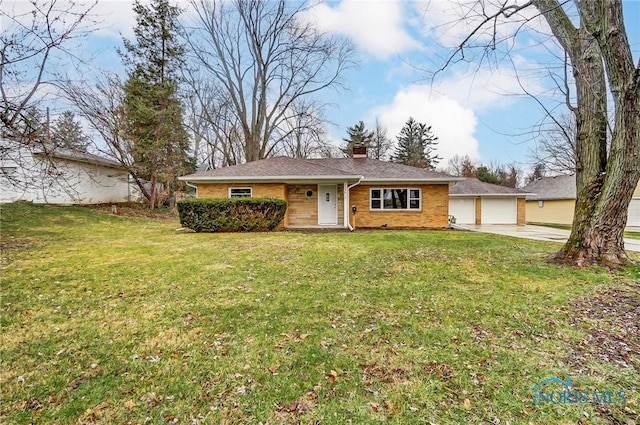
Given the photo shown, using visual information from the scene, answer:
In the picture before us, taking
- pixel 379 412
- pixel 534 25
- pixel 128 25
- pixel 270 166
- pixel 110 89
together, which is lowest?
pixel 379 412

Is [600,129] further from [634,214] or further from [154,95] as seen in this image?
[634,214]

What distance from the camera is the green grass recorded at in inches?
87.9

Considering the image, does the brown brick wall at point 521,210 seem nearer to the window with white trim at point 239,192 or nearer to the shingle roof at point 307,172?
the shingle roof at point 307,172

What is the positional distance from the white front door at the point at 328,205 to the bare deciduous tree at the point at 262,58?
1086cm

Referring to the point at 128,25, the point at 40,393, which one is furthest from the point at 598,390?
the point at 128,25

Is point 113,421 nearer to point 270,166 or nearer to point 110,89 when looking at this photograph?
point 270,166

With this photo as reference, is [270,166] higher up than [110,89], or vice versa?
[110,89]

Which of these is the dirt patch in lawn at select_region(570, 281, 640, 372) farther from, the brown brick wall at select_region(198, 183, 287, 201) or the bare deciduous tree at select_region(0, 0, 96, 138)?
the brown brick wall at select_region(198, 183, 287, 201)

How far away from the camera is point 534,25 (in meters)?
5.61

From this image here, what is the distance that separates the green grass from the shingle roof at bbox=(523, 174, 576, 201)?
2197 cm

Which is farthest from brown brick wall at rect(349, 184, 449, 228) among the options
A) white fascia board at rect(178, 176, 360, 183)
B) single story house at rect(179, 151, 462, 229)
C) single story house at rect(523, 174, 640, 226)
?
single story house at rect(523, 174, 640, 226)

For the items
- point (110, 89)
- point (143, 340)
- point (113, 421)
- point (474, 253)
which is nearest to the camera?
point (113, 421)

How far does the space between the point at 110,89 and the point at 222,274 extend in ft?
61.0

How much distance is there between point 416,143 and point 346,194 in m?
29.0
